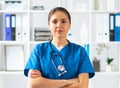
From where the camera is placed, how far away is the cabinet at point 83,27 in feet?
10.5

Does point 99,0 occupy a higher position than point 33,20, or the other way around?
point 99,0

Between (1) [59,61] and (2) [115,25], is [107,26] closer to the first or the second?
(2) [115,25]

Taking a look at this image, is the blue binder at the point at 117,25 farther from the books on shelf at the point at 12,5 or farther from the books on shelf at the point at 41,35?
the books on shelf at the point at 12,5

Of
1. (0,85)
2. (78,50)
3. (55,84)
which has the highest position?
(78,50)

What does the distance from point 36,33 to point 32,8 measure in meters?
0.33

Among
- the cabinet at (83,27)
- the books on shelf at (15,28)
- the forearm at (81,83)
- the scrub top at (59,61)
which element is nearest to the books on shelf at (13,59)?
the cabinet at (83,27)

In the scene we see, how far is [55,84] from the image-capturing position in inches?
77.5

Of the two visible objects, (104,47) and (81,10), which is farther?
(104,47)

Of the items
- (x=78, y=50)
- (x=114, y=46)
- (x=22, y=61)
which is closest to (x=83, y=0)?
(x=114, y=46)

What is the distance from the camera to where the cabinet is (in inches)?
126

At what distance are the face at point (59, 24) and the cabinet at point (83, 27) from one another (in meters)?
1.18

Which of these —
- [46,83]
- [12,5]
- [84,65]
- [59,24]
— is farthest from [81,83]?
[12,5]

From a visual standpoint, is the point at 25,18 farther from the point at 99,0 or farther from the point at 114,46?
the point at 114,46

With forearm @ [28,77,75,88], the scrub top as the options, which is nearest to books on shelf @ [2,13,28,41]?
the scrub top
